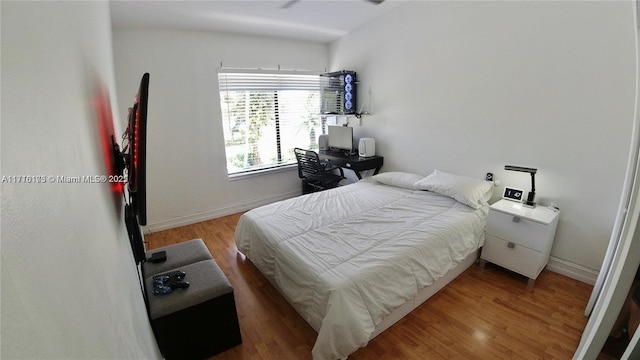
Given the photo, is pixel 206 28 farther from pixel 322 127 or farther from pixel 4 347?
pixel 4 347

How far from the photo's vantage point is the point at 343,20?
340 cm

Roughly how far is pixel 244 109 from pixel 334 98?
140cm

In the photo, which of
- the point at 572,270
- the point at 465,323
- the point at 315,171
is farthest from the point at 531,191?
the point at 315,171

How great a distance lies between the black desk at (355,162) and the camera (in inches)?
143

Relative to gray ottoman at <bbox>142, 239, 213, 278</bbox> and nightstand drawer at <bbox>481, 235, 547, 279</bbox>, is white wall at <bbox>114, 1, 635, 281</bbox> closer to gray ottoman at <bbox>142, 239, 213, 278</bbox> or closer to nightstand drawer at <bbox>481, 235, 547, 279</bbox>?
nightstand drawer at <bbox>481, 235, 547, 279</bbox>

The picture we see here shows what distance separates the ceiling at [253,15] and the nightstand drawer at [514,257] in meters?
2.64

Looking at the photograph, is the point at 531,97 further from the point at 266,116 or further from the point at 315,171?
the point at 266,116

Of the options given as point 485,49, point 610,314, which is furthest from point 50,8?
point 485,49

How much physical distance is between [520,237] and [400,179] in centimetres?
128

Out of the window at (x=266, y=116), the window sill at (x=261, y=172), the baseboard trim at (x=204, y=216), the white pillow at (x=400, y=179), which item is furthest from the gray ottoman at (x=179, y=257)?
the white pillow at (x=400, y=179)

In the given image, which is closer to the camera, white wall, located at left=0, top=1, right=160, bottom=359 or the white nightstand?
white wall, located at left=0, top=1, right=160, bottom=359

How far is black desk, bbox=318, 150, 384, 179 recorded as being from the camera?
3641 mm

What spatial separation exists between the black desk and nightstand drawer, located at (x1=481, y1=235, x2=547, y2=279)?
1.70 metres

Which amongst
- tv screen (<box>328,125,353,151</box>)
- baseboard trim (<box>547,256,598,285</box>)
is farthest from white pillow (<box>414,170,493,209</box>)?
tv screen (<box>328,125,353,151</box>)
